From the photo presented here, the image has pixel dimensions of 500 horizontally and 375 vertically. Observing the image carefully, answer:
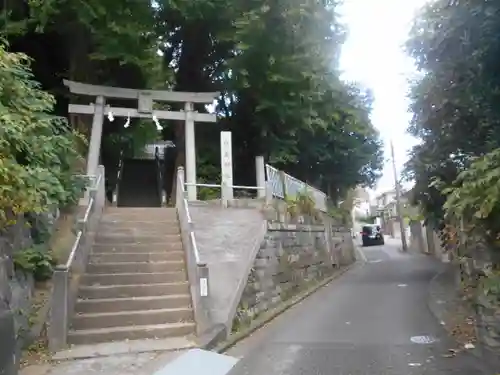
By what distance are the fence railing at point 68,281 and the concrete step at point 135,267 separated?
0.23 metres

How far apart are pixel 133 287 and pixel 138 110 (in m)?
7.14

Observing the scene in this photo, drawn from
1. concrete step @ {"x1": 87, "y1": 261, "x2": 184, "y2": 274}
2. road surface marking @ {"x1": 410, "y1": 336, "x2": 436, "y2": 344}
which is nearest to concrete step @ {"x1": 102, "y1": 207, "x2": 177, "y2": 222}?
concrete step @ {"x1": 87, "y1": 261, "x2": 184, "y2": 274}

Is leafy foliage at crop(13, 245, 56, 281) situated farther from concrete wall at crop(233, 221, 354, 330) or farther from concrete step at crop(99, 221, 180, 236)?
concrete wall at crop(233, 221, 354, 330)

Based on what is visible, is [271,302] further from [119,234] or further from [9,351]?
[9,351]

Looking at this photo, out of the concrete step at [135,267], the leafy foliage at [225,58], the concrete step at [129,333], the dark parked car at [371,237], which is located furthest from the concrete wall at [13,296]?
the dark parked car at [371,237]

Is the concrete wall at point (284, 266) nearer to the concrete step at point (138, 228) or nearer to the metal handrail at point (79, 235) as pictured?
the concrete step at point (138, 228)

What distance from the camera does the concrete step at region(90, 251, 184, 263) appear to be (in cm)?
911

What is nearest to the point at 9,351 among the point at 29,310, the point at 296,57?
the point at 29,310

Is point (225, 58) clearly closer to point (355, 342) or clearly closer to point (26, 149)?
point (26, 149)

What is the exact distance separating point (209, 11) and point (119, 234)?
7.22 meters

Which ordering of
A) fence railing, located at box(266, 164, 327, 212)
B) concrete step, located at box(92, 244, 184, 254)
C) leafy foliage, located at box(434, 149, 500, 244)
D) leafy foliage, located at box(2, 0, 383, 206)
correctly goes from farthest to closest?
leafy foliage, located at box(2, 0, 383, 206), fence railing, located at box(266, 164, 327, 212), concrete step, located at box(92, 244, 184, 254), leafy foliage, located at box(434, 149, 500, 244)

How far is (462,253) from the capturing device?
7.80 metres

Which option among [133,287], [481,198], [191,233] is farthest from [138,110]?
[481,198]

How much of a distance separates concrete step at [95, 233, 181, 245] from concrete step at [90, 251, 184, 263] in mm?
507
